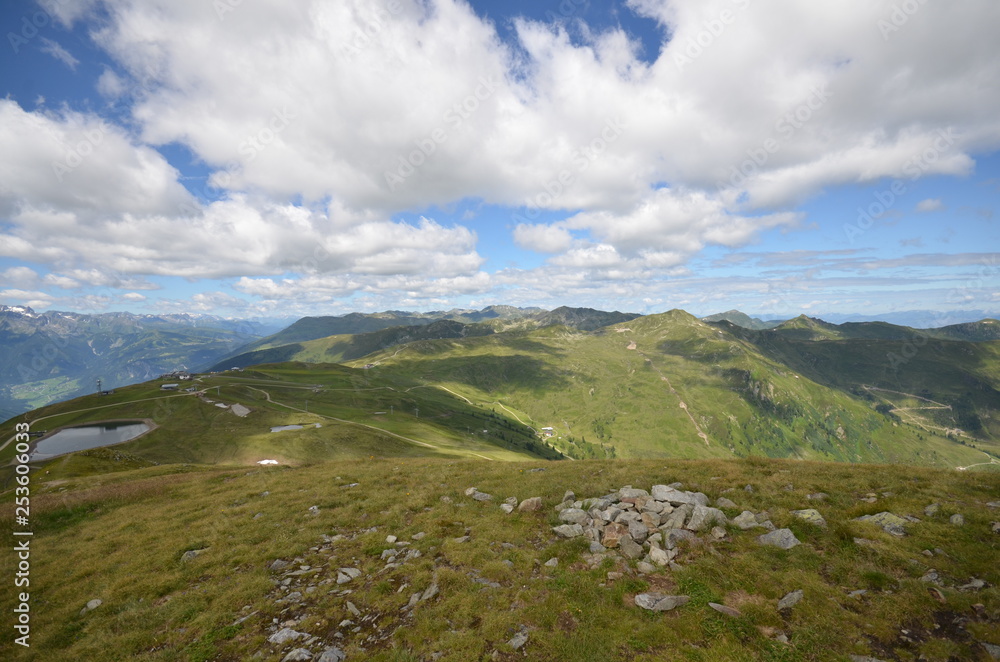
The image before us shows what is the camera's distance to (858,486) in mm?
20953

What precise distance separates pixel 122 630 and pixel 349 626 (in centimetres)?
895

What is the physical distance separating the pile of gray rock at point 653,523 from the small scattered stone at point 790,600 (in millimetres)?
3370

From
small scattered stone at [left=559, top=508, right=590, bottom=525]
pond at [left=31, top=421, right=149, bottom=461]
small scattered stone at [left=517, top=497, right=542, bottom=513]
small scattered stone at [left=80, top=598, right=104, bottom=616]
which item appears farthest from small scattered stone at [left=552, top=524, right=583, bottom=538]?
pond at [left=31, top=421, right=149, bottom=461]

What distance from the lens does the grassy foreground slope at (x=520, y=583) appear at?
12.0m

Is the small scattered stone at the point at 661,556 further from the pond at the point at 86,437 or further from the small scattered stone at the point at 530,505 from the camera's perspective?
the pond at the point at 86,437

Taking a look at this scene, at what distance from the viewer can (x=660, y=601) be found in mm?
13672

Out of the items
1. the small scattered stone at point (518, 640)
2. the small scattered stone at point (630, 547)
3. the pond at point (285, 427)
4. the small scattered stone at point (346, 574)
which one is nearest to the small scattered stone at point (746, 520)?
the small scattered stone at point (630, 547)

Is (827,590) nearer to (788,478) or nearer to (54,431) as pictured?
(788,478)

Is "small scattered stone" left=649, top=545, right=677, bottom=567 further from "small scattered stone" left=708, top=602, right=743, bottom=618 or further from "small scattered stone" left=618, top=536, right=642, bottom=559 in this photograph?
"small scattered stone" left=708, top=602, right=743, bottom=618

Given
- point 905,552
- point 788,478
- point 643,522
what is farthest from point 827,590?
point 788,478

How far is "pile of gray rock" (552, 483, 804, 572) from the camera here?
54.9 ft

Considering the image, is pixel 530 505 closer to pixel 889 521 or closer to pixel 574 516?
pixel 574 516

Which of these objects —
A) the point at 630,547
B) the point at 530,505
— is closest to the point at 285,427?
the point at 530,505

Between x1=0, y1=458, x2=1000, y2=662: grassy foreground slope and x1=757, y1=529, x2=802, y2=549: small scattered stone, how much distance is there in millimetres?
436
